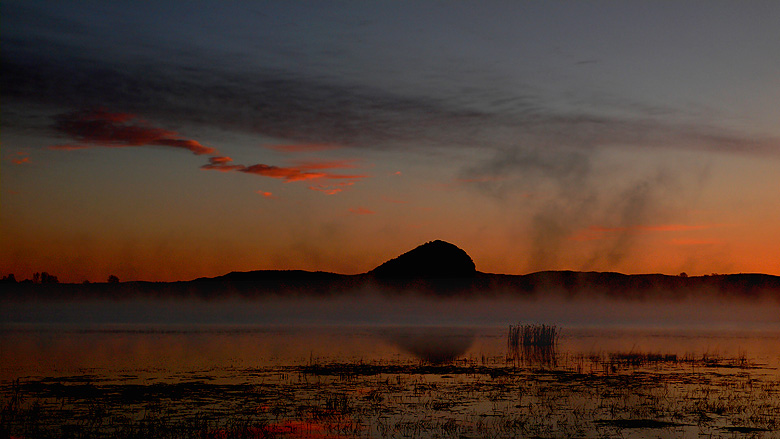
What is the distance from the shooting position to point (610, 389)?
23781 millimetres

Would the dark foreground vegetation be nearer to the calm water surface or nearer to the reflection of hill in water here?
the calm water surface

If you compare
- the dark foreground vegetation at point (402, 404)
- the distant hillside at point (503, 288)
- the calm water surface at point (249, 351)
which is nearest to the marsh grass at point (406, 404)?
the dark foreground vegetation at point (402, 404)

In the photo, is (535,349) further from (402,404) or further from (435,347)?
(402,404)

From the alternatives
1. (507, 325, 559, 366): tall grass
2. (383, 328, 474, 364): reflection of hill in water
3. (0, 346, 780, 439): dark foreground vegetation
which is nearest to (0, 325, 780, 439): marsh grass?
(0, 346, 780, 439): dark foreground vegetation

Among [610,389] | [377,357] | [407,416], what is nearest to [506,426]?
[407,416]

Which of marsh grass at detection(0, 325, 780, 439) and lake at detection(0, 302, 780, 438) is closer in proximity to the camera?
marsh grass at detection(0, 325, 780, 439)

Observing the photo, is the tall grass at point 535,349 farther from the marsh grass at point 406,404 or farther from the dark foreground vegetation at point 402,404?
the dark foreground vegetation at point 402,404

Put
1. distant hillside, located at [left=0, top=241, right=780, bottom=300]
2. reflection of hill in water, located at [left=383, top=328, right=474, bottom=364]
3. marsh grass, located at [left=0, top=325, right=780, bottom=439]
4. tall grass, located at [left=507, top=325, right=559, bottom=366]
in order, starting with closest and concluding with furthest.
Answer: marsh grass, located at [left=0, top=325, right=780, bottom=439] < tall grass, located at [left=507, top=325, right=559, bottom=366] < reflection of hill in water, located at [left=383, top=328, right=474, bottom=364] < distant hillside, located at [left=0, top=241, right=780, bottom=300]

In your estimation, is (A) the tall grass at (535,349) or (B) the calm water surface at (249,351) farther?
(A) the tall grass at (535,349)

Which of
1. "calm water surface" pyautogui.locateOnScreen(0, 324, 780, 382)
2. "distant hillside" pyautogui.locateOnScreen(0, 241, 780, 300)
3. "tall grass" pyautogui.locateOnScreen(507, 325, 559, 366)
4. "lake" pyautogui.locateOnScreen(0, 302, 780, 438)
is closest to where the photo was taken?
"lake" pyautogui.locateOnScreen(0, 302, 780, 438)

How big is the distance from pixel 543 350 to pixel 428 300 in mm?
109563

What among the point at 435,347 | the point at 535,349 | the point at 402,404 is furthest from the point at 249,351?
the point at 402,404

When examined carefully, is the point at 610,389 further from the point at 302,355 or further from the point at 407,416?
the point at 302,355

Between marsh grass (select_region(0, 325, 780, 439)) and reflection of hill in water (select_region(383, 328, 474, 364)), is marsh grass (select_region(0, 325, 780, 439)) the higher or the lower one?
the lower one
